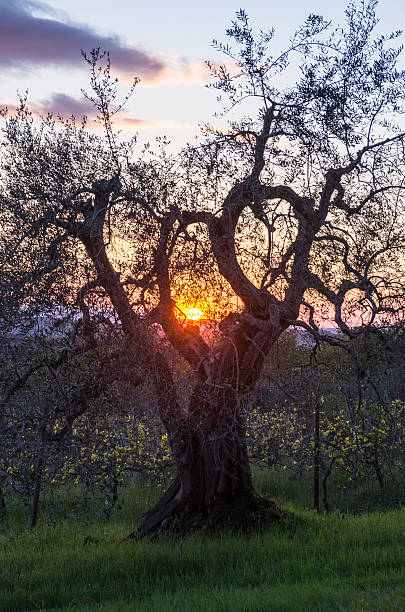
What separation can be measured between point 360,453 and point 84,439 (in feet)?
51.6

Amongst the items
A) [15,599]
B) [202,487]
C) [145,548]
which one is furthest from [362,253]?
[15,599]

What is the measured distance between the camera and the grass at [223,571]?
11469 millimetres

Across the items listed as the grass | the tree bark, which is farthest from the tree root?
→ the grass

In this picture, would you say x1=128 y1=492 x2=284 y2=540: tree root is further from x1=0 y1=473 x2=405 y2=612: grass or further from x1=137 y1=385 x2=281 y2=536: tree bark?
x1=0 y1=473 x2=405 y2=612: grass

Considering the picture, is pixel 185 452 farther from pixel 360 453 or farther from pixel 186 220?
pixel 360 453

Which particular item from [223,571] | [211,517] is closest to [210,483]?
[211,517]

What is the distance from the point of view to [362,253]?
611 inches

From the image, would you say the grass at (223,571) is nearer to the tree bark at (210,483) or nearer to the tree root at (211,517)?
the tree root at (211,517)

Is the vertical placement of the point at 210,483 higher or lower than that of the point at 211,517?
higher

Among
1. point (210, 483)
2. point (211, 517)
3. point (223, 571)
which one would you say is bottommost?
point (223, 571)

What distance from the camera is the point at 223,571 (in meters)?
13.7

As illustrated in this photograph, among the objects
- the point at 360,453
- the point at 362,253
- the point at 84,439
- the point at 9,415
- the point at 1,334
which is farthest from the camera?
the point at 360,453

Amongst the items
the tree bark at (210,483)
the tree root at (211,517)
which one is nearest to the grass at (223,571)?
the tree root at (211,517)

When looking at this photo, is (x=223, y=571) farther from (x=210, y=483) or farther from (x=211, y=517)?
(x=210, y=483)
